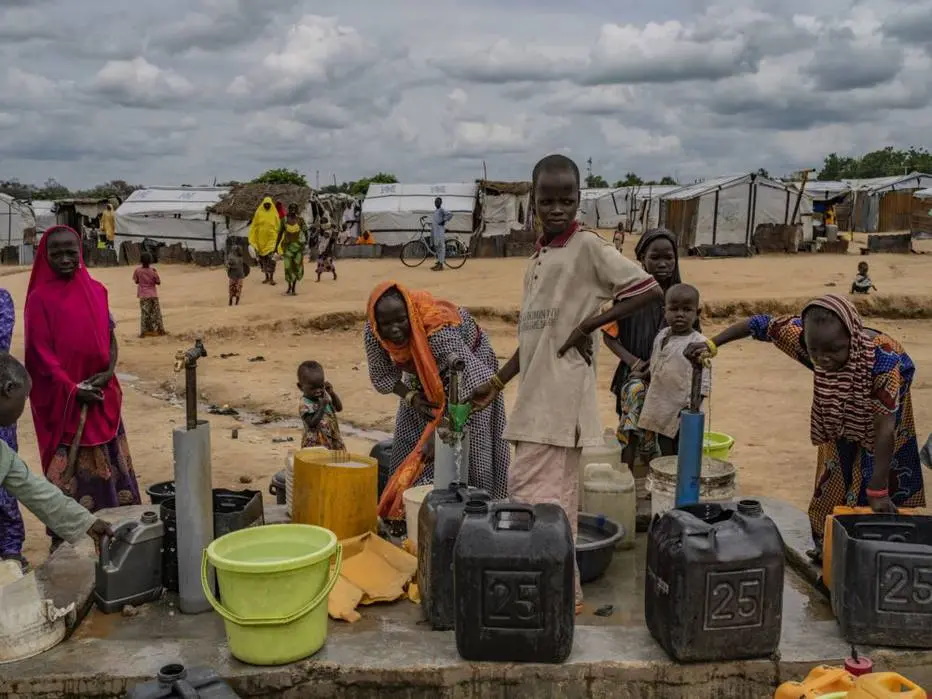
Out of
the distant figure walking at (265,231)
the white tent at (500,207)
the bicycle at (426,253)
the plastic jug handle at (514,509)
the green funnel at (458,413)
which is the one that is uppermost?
the white tent at (500,207)

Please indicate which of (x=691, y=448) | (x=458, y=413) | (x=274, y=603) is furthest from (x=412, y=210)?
(x=274, y=603)

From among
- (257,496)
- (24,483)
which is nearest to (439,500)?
(257,496)

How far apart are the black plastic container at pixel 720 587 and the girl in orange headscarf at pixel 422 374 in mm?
1282

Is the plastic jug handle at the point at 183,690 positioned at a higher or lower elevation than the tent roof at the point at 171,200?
lower

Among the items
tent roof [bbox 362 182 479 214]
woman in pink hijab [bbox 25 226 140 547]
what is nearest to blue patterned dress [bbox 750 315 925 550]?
woman in pink hijab [bbox 25 226 140 547]

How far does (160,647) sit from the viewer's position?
2766 millimetres

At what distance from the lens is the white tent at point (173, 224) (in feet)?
75.8

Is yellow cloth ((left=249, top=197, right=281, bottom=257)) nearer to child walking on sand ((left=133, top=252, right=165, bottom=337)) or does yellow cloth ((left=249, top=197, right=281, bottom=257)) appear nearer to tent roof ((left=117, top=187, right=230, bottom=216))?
child walking on sand ((left=133, top=252, right=165, bottom=337))

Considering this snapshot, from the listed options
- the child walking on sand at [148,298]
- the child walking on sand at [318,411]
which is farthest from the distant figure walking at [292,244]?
the child walking on sand at [318,411]

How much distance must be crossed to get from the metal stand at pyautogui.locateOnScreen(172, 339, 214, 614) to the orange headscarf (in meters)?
0.91

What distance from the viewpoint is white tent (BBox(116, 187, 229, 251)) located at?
23.1 meters

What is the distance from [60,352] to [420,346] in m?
1.69

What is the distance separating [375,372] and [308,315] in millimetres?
8846

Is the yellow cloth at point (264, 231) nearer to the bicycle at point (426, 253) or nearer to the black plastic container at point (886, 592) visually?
the bicycle at point (426, 253)
